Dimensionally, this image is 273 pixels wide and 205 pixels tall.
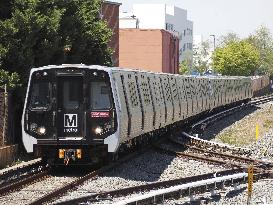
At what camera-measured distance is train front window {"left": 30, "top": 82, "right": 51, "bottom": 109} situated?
16.9m

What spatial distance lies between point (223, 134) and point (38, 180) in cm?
1905

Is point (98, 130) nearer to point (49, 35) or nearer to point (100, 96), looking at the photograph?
point (100, 96)

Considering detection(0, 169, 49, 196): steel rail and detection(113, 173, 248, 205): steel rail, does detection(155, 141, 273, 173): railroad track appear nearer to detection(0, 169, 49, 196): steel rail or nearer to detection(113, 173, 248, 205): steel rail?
detection(113, 173, 248, 205): steel rail

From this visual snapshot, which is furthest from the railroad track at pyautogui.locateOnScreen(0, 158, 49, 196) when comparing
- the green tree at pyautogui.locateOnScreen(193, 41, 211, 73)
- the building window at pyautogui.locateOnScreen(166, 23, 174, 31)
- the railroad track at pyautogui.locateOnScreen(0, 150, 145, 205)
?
the building window at pyautogui.locateOnScreen(166, 23, 174, 31)

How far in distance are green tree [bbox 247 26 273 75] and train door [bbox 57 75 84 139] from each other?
12085cm

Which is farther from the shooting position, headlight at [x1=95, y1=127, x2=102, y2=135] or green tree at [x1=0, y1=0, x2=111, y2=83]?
green tree at [x1=0, y1=0, x2=111, y2=83]

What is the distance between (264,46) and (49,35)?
120 metres

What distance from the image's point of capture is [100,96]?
55.4ft

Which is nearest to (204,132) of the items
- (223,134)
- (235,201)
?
(223,134)

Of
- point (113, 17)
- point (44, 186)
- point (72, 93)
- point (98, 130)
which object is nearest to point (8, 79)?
point (72, 93)

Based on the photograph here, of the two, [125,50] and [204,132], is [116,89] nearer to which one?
[204,132]

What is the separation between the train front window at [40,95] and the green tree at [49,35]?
4447mm

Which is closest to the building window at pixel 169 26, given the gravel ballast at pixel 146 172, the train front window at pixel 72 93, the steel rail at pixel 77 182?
the gravel ballast at pixel 146 172

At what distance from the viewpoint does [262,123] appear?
135ft
